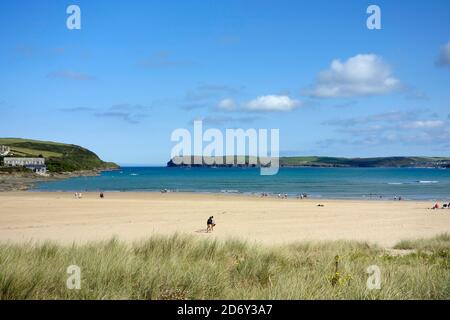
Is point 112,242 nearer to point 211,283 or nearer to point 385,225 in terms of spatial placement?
point 211,283

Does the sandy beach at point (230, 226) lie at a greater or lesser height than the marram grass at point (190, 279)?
lesser

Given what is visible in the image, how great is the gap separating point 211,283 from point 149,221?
20531 mm

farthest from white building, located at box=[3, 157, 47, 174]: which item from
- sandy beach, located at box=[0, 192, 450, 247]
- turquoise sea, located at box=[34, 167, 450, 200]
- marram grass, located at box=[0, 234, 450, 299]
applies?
marram grass, located at box=[0, 234, 450, 299]

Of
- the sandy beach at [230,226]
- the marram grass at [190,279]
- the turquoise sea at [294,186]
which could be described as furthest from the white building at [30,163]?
the marram grass at [190,279]

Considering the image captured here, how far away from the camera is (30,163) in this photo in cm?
12700

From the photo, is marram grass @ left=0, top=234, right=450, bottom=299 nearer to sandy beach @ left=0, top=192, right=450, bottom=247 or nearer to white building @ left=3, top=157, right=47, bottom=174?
sandy beach @ left=0, top=192, right=450, bottom=247

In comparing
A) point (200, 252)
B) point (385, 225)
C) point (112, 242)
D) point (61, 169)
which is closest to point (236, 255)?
point (200, 252)

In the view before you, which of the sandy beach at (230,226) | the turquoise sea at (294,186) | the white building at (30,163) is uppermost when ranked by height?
the white building at (30,163)

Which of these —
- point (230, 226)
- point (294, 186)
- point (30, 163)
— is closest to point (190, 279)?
point (230, 226)

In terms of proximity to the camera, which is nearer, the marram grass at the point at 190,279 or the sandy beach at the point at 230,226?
the marram grass at the point at 190,279

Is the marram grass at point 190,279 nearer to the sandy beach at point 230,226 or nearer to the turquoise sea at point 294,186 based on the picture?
the sandy beach at point 230,226

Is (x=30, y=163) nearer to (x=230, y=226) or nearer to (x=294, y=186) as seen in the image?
(x=294, y=186)

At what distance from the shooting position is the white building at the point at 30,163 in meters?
117
